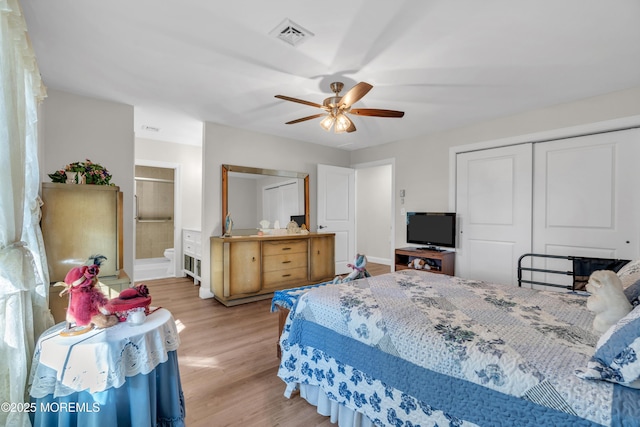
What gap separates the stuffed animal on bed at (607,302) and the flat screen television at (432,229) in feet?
9.26

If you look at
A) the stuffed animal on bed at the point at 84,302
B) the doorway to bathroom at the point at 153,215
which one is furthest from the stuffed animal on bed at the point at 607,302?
the doorway to bathroom at the point at 153,215

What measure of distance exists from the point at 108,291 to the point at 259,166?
2.68 metres

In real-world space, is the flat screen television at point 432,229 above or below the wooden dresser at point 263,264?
above

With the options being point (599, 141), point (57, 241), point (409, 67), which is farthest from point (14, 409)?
point (599, 141)

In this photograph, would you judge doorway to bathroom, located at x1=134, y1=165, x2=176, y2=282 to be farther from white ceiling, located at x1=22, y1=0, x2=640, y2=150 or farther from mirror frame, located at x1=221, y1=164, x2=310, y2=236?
white ceiling, located at x1=22, y1=0, x2=640, y2=150

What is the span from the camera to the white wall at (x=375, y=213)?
6.96 meters

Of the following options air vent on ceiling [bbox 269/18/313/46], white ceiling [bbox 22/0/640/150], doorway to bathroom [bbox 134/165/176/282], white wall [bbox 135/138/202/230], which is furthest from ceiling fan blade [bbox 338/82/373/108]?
doorway to bathroom [bbox 134/165/176/282]

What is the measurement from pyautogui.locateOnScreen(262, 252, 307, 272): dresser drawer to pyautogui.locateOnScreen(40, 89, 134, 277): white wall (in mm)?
1655

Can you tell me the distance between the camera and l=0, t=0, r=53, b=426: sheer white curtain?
129 cm

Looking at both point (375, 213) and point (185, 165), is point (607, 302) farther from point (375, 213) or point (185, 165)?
point (375, 213)

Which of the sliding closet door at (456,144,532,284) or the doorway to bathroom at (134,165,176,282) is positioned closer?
the sliding closet door at (456,144,532,284)

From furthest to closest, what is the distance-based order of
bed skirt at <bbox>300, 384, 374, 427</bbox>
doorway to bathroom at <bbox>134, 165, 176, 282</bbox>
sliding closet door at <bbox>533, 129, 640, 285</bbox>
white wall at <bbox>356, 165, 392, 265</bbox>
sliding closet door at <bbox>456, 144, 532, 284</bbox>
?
1. white wall at <bbox>356, 165, 392, 265</bbox>
2. doorway to bathroom at <bbox>134, 165, 176, 282</bbox>
3. sliding closet door at <bbox>456, 144, 532, 284</bbox>
4. sliding closet door at <bbox>533, 129, 640, 285</bbox>
5. bed skirt at <bbox>300, 384, 374, 427</bbox>

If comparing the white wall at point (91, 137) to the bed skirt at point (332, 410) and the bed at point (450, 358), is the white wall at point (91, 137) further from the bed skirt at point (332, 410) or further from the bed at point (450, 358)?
the bed skirt at point (332, 410)

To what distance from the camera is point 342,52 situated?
2.24 metres
